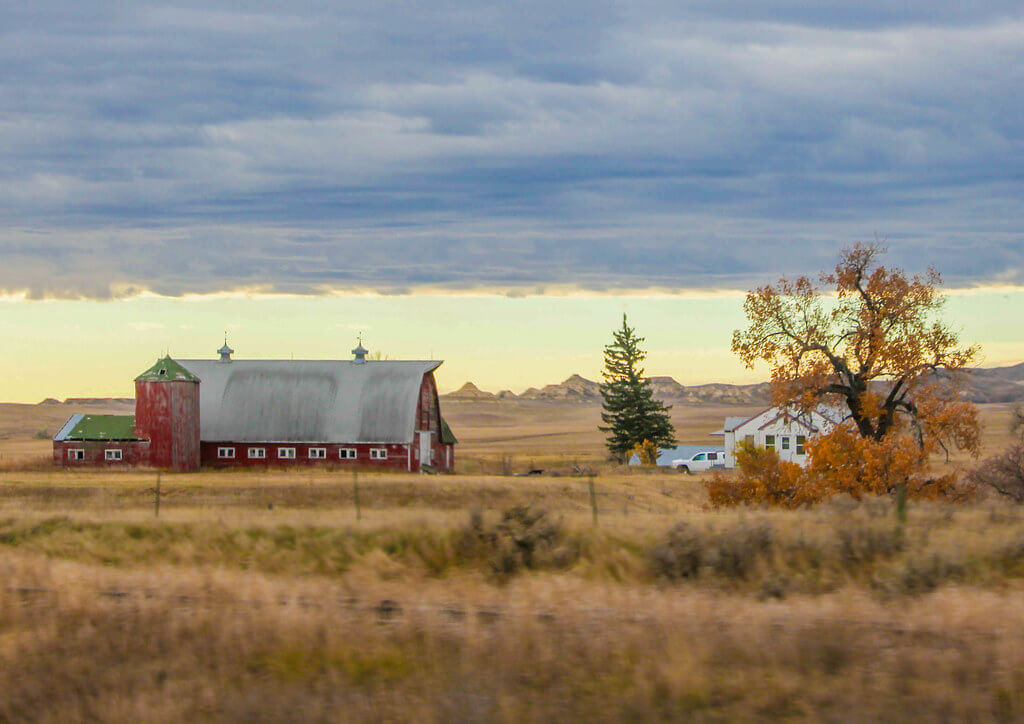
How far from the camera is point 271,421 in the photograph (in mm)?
65250

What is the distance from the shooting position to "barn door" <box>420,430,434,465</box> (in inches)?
2608

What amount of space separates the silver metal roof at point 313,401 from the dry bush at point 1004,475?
29893 millimetres

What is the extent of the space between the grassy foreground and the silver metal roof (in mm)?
44040

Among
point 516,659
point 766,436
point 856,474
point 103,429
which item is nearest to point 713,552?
point 516,659

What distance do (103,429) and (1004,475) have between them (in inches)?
1826

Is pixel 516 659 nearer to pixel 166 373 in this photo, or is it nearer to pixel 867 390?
pixel 867 390

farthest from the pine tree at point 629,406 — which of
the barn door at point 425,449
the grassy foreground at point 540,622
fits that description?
the grassy foreground at point 540,622

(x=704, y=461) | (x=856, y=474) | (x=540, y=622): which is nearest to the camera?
(x=540, y=622)

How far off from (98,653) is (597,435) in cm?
18012

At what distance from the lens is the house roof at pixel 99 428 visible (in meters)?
63.2

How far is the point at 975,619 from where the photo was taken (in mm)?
11273

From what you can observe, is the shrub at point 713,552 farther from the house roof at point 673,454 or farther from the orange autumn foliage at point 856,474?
the house roof at point 673,454

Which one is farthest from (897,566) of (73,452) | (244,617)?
(73,452)

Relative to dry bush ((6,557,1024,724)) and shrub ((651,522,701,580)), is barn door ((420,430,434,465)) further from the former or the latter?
dry bush ((6,557,1024,724))
